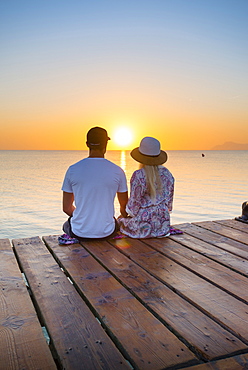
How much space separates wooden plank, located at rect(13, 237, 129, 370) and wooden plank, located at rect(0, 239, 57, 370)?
70mm

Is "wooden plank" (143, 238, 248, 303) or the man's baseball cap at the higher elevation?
the man's baseball cap

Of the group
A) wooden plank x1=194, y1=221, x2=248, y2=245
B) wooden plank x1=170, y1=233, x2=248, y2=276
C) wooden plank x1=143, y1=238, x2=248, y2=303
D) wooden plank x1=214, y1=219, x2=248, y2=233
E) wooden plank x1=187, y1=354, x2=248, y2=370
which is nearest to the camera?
wooden plank x1=187, y1=354, x2=248, y2=370

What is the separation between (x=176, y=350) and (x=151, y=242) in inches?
88.7

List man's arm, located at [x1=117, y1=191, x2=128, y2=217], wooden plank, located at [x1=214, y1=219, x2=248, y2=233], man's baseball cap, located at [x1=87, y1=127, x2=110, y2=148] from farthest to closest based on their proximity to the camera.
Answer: wooden plank, located at [x1=214, y1=219, x2=248, y2=233] < man's arm, located at [x1=117, y1=191, x2=128, y2=217] < man's baseball cap, located at [x1=87, y1=127, x2=110, y2=148]

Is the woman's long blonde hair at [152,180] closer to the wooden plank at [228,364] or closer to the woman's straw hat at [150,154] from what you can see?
the woman's straw hat at [150,154]

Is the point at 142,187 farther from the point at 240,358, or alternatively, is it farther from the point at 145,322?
the point at 240,358

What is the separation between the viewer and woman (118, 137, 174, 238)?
13.3 ft

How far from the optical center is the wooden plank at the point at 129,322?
181 cm

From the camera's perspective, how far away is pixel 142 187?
4086 mm

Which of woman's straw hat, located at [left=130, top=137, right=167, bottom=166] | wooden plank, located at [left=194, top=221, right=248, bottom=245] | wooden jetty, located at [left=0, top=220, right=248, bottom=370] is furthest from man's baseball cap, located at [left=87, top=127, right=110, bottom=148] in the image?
wooden plank, located at [left=194, top=221, right=248, bottom=245]

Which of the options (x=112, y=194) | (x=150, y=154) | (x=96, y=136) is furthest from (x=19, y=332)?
(x=150, y=154)

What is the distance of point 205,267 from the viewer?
323 cm

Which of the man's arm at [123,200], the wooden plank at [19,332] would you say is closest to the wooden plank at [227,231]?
the man's arm at [123,200]

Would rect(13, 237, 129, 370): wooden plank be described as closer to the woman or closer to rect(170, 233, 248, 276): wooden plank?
the woman
